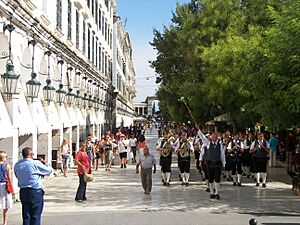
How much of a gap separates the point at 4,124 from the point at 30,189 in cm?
480

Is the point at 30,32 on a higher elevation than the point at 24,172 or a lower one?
higher

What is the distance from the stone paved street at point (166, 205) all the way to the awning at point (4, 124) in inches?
73.1

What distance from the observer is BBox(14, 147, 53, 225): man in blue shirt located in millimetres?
9148

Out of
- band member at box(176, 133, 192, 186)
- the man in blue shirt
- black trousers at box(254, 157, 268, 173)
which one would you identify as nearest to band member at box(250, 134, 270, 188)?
black trousers at box(254, 157, 268, 173)

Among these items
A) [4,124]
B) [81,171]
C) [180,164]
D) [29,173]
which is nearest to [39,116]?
[4,124]

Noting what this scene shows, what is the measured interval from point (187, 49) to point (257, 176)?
14.7m

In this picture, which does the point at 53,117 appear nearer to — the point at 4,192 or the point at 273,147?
the point at 273,147

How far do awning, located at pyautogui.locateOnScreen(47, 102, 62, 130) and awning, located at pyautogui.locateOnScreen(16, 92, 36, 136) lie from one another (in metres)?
2.75

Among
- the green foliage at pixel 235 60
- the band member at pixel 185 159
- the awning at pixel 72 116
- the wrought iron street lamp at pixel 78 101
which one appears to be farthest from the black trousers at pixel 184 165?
the wrought iron street lamp at pixel 78 101

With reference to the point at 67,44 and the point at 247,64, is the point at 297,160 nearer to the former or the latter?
the point at 247,64

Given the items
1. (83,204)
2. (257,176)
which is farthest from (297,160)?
(83,204)

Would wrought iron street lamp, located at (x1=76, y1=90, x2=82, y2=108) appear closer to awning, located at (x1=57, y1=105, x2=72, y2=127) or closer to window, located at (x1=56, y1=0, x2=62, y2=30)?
awning, located at (x1=57, y1=105, x2=72, y2=127)

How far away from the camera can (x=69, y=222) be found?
36.4ft

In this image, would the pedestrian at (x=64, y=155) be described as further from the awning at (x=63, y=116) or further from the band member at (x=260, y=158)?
the band member at (x=260, y=158)
